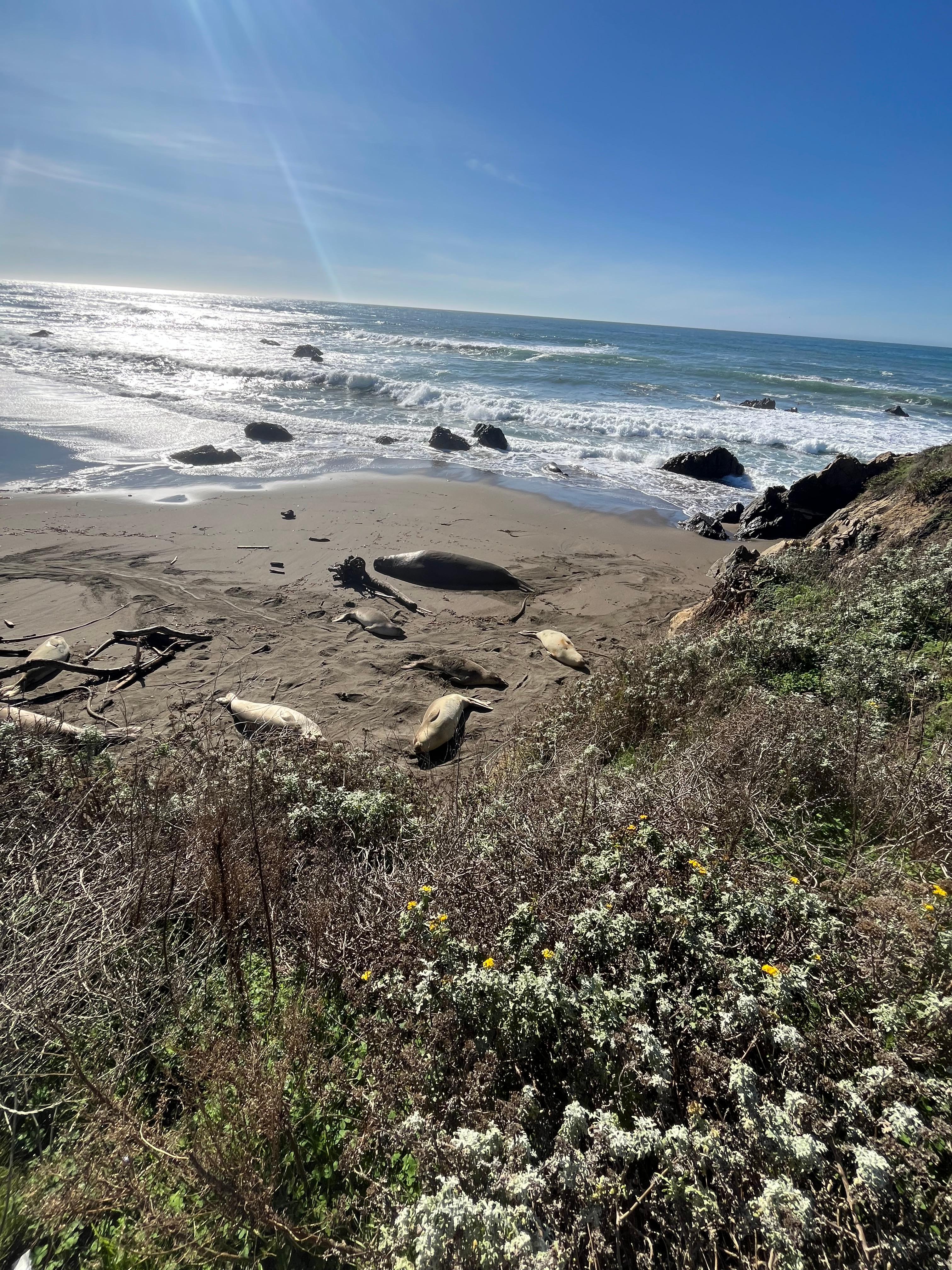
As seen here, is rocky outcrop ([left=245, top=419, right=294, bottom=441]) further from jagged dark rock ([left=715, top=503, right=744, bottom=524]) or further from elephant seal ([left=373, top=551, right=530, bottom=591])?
jagged dark rock ([left=715, top=503, right=744, bottom=524])

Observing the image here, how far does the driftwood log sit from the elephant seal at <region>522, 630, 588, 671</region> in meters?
1.95

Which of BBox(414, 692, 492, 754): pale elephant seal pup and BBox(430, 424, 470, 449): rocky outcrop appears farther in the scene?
BBox(430, 424, 470, 449): rocky outcrop

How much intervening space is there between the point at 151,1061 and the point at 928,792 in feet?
12.2

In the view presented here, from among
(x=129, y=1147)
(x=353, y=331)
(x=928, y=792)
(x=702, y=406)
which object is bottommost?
(x=129, y=1147)

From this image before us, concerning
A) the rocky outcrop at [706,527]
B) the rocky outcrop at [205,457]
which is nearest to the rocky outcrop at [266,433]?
the rocky outcrop at [205,457]

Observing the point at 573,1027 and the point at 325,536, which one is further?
the point at 325,536

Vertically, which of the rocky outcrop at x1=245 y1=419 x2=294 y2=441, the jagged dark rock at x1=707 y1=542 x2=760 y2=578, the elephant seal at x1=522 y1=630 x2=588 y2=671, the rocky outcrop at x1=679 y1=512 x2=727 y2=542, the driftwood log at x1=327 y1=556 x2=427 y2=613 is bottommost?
the elephant seal at x1=522 y1=630 x2=588 y2=671

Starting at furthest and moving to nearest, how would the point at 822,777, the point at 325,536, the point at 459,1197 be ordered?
the point at 325,536 < the point at 822,777 < the point at 459,1197

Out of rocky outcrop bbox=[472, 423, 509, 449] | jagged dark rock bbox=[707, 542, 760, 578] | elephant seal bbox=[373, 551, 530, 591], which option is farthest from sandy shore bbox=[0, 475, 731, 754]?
rocky outcrop bbox=[472, 423, 509, 449]

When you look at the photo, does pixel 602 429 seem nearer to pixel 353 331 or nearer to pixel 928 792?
pixel 928 792

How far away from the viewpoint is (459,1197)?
1.62m

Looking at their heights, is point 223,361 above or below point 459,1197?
above

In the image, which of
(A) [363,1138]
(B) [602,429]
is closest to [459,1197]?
(A) [363,1138]

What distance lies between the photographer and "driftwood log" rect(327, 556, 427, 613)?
28.2 ft
